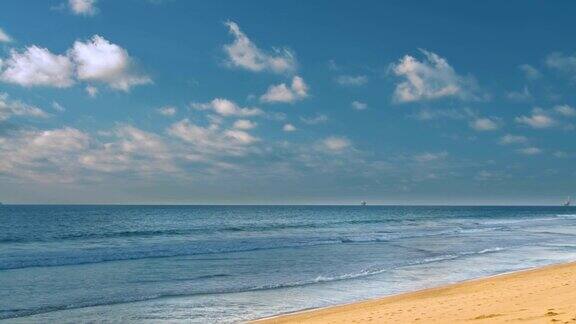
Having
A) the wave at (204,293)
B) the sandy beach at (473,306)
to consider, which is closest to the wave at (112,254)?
the wave at (204,293)

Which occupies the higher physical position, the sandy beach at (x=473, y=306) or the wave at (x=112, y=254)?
the sandy beach at (x=473, y=306)

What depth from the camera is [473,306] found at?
14625 millimetres

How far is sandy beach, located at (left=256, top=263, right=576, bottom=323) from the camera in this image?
473 inches

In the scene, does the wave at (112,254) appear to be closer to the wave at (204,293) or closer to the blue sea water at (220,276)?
the blue sea water at (220,276)

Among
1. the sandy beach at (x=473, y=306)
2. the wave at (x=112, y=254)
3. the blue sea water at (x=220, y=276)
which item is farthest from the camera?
the wave at (x=112, y=254)

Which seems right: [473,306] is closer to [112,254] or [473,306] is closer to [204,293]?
[204,293]

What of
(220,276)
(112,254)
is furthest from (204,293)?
(112,254)

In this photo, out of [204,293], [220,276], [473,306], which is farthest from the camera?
[220,276]

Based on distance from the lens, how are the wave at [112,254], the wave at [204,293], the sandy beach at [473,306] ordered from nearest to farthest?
the sandy beach at [473,306], the wave at [204,293], the wave at [112,254]

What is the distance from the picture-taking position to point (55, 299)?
62.0 feet

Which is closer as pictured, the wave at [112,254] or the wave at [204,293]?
the wave at [204,293]

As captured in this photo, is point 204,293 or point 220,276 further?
point 220,276

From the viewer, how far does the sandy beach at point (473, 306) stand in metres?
12.0

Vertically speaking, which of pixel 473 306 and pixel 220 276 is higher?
pixel 473 306
